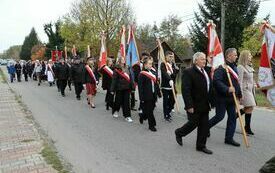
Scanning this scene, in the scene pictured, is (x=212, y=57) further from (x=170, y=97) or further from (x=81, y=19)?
(x=81, y=19)

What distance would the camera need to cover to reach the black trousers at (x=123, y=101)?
11.5 meters

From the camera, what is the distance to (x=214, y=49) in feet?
28.2

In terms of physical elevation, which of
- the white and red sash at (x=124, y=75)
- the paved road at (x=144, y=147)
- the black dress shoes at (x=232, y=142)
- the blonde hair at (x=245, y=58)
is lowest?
the paved road at (x=144, y=147)

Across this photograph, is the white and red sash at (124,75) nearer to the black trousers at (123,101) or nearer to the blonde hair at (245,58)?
the black trousers at (123,101)

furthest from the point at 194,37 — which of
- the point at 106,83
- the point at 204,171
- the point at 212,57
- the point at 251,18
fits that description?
the point at 204,171

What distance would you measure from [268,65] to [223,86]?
1.01m

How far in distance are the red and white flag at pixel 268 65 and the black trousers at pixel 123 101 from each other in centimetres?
475

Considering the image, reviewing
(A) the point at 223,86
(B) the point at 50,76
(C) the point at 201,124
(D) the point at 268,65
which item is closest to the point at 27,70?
(B) the point at 50,76

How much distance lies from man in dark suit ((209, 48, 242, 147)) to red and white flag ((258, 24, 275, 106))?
2.43 feet

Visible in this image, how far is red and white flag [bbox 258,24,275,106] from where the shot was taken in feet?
23.6

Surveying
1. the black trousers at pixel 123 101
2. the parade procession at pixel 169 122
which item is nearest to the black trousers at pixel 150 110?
the parade procession at pixel 169 122

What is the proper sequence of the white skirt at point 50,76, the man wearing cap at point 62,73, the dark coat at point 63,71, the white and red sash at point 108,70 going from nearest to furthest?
1. the white and red sash at point 108,70
2. the man wearing cap at point 62,73
3. the dark coat at point 63,71
4. the white skirt at point 50,76

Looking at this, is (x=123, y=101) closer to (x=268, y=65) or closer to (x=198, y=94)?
(x=198, y=94)

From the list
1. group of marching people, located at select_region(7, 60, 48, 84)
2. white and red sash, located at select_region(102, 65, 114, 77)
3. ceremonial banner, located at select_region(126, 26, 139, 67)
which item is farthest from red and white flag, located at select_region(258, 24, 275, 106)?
group of marching people, located at select_region(7, 60, 48, 84)
